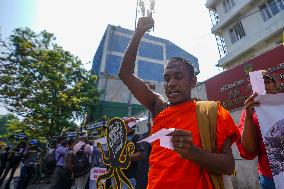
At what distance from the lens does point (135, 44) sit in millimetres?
2215

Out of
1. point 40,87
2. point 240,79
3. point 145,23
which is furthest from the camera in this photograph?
point 40,87

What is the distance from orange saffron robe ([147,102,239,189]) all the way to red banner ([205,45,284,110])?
19.0 feet

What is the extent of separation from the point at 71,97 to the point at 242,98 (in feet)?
38.7

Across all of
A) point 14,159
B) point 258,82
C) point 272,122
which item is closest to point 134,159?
point 272,122

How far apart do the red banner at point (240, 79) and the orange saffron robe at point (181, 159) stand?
5.81m

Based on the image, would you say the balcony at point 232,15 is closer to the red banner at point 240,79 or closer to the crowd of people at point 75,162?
the red banner at point 240,79

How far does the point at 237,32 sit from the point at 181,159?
63.9ft

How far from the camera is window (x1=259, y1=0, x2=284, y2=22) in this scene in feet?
50.3

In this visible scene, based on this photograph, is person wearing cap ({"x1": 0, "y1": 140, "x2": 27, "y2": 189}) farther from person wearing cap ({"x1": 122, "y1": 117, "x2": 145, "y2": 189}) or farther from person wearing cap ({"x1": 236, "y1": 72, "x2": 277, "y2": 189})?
person wearing cap ({"x1": 236, "y1": 72, "x2": 277, "y2": 189})

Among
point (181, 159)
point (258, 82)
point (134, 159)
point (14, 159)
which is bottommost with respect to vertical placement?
point (181, 159)

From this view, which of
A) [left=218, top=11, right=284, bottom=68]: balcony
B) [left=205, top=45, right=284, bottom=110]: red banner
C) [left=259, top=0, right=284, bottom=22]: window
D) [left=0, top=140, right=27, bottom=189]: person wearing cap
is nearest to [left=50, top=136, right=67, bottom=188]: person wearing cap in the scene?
[left=0, top=140, right=27, bottom=189]: person wearing cap

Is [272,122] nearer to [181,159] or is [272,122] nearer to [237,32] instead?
[181,159]

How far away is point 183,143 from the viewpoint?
1260mm

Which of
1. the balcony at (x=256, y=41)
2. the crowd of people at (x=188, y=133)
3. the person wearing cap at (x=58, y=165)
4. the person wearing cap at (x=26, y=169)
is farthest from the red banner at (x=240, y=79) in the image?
the balcony at (x=256, y=41)
